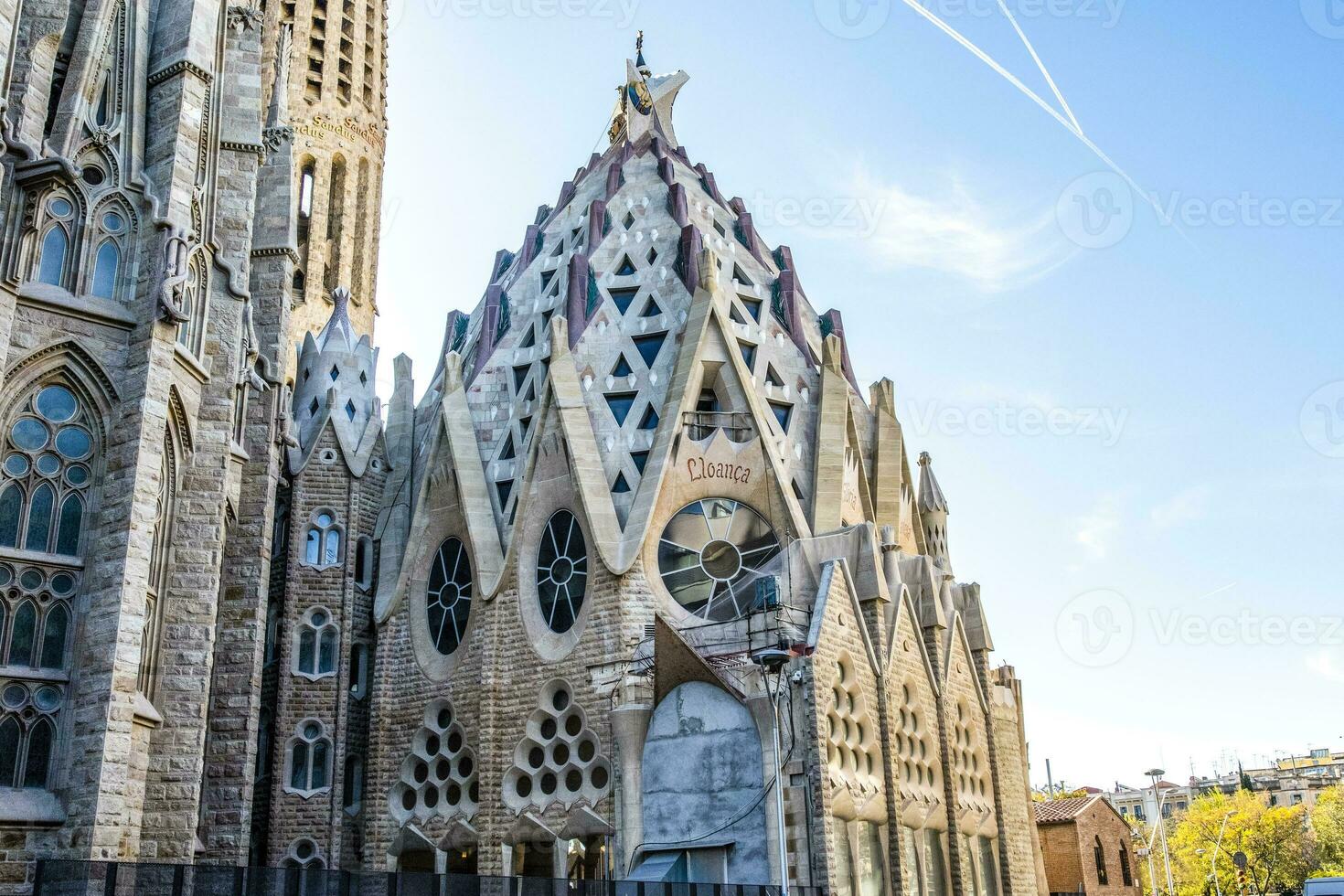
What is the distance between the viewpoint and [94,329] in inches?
680

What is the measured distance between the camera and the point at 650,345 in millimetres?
27984

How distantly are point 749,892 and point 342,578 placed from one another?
503 inches

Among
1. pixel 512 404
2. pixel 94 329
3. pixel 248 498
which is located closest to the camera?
pixel 94 329

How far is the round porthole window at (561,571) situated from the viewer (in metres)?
24.8

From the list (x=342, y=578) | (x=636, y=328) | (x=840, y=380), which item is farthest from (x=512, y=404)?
(x=840, y=380)

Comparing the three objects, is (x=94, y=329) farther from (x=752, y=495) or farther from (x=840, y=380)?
(x=840, y=380)

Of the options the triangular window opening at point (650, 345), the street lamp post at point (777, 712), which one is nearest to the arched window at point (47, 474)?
the street lamp post at point (777, 712)

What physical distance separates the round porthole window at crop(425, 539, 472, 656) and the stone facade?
9cm

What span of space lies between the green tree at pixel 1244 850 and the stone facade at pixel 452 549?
1317 inches

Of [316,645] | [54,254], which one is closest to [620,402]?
[316,645]

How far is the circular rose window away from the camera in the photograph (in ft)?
81.5

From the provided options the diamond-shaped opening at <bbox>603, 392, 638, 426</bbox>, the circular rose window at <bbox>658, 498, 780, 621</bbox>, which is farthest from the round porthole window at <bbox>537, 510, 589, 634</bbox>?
the diamond-shaped opening at <bbox>603, 392, 638, 426</bbox>

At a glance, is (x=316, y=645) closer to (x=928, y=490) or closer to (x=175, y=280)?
(x=175, y=280)

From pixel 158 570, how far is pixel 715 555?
11.1 meters
